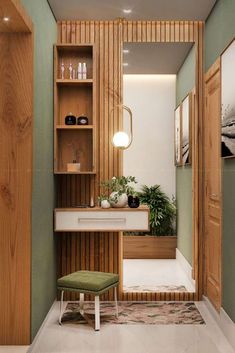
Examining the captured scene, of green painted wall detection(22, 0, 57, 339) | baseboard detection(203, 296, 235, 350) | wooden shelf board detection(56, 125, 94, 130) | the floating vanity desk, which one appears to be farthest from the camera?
wooden shelf board detection(56, 125, 94, 130)

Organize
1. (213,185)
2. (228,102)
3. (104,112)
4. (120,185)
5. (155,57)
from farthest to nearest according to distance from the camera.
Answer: (104,112) < (155,57) < (120,185) < (213,185) < (228,102)

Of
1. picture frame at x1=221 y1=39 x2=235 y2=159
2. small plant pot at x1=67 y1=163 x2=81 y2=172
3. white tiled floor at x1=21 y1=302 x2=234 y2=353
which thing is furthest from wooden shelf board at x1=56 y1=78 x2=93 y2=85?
white tiled floor at x1=21 y1=302 x2=234 y2=353

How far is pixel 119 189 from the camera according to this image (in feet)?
16.0

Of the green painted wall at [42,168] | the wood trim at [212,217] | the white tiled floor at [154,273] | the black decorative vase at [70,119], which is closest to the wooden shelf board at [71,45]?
the green painted wall at [42,168]

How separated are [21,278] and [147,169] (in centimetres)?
188

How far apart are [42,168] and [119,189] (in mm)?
935

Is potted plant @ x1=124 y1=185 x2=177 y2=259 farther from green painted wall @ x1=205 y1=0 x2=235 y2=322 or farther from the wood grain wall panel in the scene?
the wood grain wall panel

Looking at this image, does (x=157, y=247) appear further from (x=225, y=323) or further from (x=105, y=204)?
(x=225, y=323)

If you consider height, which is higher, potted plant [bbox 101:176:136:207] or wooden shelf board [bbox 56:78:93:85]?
wooden shelf board [bbox 56:78:93:85]

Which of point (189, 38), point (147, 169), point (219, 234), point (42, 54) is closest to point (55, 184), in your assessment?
point (147, 169)

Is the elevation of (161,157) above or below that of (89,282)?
above

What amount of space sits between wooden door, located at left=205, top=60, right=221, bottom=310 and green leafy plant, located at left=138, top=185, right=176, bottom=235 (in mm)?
354

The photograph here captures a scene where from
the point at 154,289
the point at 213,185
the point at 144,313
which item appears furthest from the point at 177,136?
the point at 144,313

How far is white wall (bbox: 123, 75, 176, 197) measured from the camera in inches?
198
